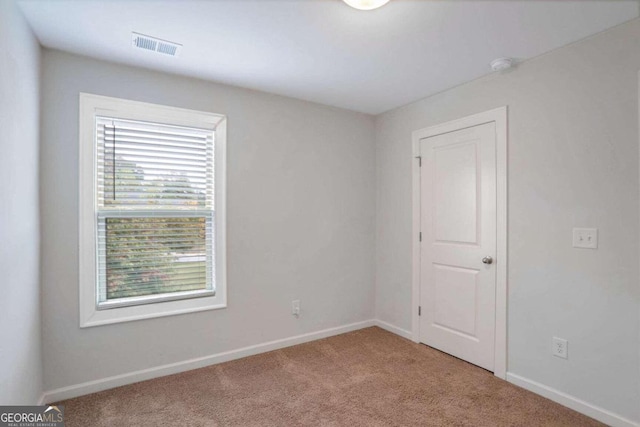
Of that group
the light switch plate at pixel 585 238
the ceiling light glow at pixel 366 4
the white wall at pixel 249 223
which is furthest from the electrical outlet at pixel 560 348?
the ceiling light glow at pixel 366 4

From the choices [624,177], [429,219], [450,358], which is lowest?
[450,358]

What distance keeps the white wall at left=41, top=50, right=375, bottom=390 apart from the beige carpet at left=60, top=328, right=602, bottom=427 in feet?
0.90

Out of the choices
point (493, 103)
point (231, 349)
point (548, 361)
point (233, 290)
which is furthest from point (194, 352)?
point (493, 103)

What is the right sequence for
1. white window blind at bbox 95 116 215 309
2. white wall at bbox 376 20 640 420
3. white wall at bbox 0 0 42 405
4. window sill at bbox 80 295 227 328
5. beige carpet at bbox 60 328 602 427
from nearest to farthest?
white wall at bbox 0 0 42 405, white wall at bbox 376 20 640 420, beige carpet at bbox 60 328 602 427, window sill at bbox 80 295 227 328, white window blind at bbox 95 116 215 309

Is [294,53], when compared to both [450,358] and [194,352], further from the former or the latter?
[450,358]

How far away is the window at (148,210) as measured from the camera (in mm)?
2396

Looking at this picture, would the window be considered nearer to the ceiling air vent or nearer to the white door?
the ceiling air vent

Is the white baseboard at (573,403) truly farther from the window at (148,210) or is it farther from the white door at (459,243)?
the window at (148,210)

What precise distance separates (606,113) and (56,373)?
3.97 metres

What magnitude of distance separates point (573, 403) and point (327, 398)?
1612 mm

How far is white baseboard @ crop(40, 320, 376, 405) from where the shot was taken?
2287 millimetres

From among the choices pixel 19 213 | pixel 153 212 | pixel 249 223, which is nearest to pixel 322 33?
pixel 249 223

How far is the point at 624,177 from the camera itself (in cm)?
198

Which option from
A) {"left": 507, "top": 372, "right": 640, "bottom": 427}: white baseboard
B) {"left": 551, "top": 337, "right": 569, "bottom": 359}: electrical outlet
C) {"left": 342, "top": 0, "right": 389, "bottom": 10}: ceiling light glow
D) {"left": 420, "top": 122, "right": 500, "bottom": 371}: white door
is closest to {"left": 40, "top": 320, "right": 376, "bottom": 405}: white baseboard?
{"left": 420, "top": 122, "right": 500, "bottom": 371}: white door
